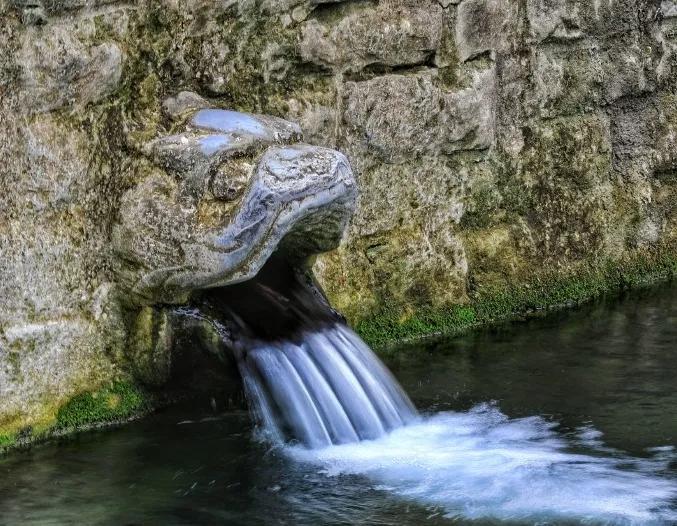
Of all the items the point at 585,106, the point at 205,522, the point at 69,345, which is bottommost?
the point at 205,522

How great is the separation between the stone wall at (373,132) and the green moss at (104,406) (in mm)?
47

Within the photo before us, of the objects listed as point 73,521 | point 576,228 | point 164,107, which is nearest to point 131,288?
point 164,107

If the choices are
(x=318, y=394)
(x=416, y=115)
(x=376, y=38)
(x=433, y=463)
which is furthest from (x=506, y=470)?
(x=376, y=38)

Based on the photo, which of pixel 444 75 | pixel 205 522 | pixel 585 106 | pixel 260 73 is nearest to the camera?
pixel 205 522

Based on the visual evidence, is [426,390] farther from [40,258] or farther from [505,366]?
[40,258]

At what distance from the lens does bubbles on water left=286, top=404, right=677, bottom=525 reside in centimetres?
393

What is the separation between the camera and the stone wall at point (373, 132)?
172 inches

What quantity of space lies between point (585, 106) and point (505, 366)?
1.26m

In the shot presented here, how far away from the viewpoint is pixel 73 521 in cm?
394

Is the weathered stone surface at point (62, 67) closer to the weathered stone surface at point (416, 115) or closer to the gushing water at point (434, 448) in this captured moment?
the gushing water at point (434, 448)

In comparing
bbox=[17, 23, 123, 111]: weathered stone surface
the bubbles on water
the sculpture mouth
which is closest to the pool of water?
the bubbles on water

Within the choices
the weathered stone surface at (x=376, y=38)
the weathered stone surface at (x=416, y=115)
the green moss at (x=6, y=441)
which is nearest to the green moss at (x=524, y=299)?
the weathered stone surface at (x=416, y=115)

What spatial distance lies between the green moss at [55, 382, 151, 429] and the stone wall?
5 centimetres

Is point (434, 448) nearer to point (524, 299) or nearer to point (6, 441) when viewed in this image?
point (6, 441)
